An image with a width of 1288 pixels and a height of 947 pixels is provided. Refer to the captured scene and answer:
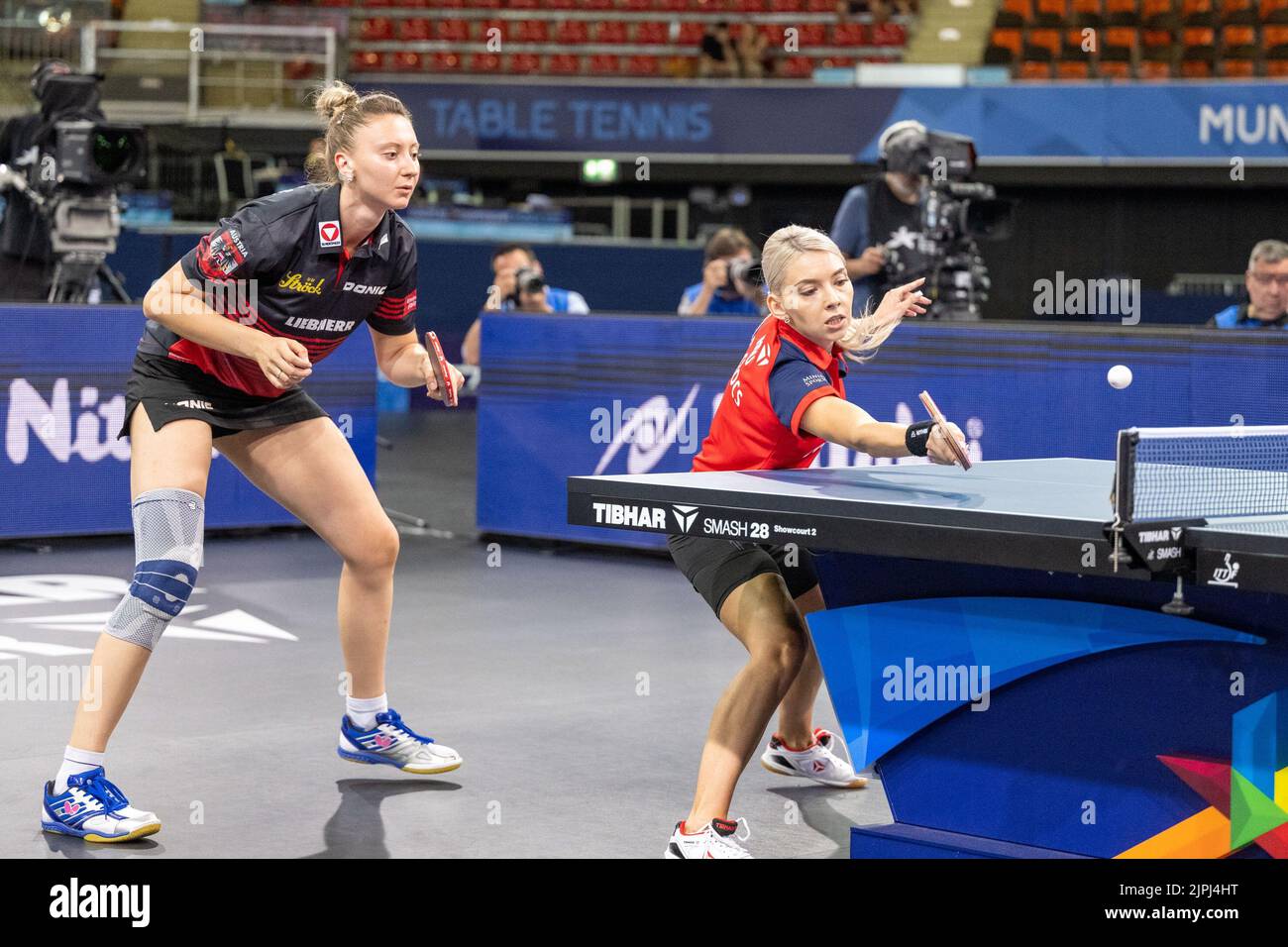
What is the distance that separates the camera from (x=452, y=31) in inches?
826

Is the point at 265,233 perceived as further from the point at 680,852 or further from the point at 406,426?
the point at 406,426

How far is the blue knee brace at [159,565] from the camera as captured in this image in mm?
4117

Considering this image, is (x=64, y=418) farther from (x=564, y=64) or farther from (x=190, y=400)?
(x=564, y=64)

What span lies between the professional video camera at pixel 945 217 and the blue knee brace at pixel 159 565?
15.6ft

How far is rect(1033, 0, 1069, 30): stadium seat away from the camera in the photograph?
1979 centimetres

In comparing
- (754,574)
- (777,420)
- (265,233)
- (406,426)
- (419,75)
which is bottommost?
(406,426)

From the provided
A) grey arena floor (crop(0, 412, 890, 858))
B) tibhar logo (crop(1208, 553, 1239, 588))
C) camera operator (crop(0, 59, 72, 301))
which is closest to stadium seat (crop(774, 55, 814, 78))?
camera operator (crop(0, 59, 72, 301))

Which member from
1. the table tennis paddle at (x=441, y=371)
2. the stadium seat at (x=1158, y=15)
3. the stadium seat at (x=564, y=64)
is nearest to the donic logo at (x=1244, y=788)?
the table tennis paddle at (x=441, y=371)

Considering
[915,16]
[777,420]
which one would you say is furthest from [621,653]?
[915,16]

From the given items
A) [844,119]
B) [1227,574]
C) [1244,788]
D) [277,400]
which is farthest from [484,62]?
[1227,574]

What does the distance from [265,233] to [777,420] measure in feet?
4.27

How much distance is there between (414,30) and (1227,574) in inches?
752

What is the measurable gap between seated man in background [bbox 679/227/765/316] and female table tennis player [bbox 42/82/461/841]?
520 cm

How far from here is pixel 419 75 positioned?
19.8 m
